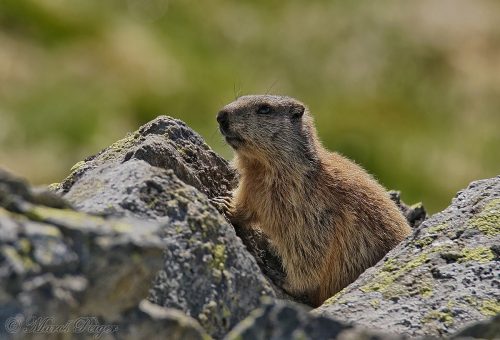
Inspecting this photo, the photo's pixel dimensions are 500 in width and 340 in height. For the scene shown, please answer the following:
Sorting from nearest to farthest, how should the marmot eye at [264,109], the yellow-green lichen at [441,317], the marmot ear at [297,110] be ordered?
1. the yellow-green lichen at [441,317]
2. the marmot eye at [264,109]
3. the marmot ear at [297,110]

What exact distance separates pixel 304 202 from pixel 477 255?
7.33 feet

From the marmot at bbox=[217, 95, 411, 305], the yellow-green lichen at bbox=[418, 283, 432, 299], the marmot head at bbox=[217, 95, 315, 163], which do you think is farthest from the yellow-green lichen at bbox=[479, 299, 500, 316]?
the marmot head at bbox=[217, 95, 315, 163]

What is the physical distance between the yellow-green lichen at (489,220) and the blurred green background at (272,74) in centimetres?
1360

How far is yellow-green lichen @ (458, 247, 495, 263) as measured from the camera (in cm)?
623

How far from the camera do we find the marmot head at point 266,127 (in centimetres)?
870

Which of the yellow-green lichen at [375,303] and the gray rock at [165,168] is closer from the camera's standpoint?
the gray rock at [165,168]

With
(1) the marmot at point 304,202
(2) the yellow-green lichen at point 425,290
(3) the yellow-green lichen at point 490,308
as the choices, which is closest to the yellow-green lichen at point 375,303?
(2) the yellow-green lichen at point 425,290

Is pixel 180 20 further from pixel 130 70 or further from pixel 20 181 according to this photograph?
pixel 20 181

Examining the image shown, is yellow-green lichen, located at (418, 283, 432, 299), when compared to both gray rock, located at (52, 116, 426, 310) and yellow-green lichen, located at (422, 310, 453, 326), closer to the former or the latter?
yellow-green lichen, located at (422, 310, 453, 326)

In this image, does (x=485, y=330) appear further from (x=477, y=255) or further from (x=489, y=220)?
(x=489, y=220)

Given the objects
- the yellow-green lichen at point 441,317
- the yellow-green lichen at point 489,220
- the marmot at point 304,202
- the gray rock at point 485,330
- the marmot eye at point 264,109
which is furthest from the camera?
the marmot eye at point 264,109

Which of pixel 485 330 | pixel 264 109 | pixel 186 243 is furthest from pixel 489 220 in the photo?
pixel 264 109

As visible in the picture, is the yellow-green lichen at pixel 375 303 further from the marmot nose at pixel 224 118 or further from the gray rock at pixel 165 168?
the marmot nose at pixel 224 118

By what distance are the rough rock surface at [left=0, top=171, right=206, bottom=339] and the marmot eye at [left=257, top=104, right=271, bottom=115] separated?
172 inches
